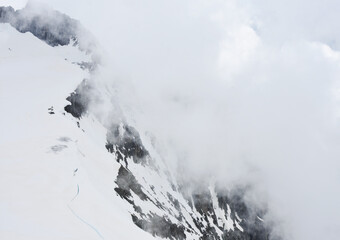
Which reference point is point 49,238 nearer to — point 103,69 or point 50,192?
point 50,192

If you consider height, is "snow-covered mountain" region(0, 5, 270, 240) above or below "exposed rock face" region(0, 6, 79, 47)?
below

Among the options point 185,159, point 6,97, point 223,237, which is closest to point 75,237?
point 6,97

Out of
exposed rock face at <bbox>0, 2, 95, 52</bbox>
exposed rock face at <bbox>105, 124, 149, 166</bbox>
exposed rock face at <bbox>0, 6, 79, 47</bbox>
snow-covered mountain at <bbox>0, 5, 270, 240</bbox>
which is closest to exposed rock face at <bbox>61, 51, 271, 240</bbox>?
exposed rock face at <bbox>105, 124, 149, 166</bbox>

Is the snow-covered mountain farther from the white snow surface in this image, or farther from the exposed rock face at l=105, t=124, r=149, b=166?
the exposed rock face at l=105, t=124, r=149, b=166

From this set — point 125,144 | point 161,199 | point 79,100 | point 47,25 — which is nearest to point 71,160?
point 79,100

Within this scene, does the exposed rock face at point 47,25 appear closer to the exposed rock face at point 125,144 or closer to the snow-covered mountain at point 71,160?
the snow-covered mountain at point 71,160
